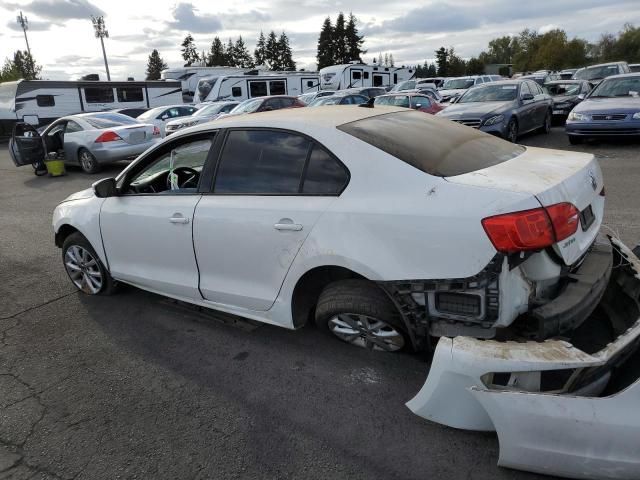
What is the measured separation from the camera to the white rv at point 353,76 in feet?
94.7

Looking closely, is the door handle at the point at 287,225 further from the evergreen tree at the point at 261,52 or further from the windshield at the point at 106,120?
the evergreen tree at the point at 261,52

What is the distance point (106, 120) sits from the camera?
43.1 ft

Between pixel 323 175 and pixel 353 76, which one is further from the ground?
pixel 353 76

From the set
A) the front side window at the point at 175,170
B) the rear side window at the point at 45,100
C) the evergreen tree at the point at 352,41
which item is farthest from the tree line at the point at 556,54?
the front side window at the point at 175,170

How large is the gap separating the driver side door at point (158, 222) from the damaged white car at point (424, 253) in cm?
2

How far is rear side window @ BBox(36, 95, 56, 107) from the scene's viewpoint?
2408 cm

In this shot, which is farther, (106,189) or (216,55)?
(216,55)

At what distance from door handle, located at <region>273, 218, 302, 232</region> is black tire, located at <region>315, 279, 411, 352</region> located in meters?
0.44

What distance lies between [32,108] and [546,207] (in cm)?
2734

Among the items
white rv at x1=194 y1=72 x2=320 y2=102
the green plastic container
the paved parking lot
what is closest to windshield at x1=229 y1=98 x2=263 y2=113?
the green plastic container

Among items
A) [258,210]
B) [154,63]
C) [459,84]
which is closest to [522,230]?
[258,210]

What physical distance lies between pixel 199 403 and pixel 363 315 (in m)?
1.13

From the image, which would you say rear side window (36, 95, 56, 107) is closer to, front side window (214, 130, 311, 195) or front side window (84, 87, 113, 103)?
front side window (84, 87, 113, 103)

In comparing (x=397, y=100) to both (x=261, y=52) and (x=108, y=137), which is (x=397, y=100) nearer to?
(x=108, y=137)
